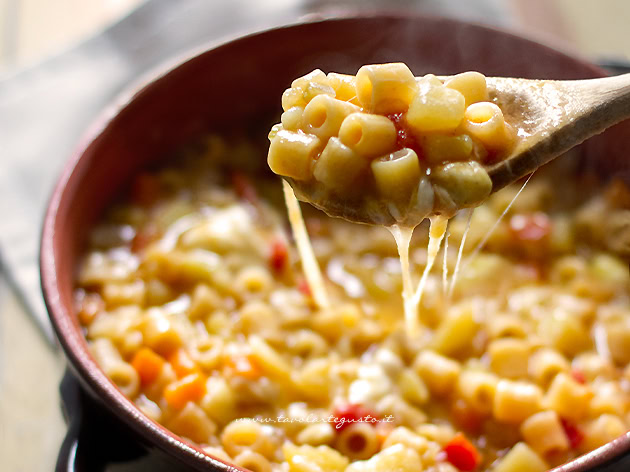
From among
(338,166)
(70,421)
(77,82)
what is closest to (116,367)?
(70,421)

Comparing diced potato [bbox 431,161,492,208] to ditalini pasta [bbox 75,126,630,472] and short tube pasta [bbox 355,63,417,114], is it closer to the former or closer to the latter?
ditalini pasta [bbox 75,126,630,472]

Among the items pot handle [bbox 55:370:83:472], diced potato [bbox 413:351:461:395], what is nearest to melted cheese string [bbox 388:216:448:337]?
diced potato [bbox 413:351:461:395]

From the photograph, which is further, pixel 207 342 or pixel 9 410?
pixel 9 410

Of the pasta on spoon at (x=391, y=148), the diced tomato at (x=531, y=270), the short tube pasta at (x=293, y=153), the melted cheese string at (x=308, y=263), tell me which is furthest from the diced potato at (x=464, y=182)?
Answer: the diced tomato at (x=531, y=270)

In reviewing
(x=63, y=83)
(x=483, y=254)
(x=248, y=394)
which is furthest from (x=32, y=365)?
(x=483, y=254)

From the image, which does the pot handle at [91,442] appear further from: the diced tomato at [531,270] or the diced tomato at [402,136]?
the diced tomato at [531,270]

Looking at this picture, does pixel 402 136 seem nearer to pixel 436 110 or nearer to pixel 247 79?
pixel 436 110

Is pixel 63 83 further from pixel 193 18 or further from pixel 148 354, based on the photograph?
pixel 148 354
